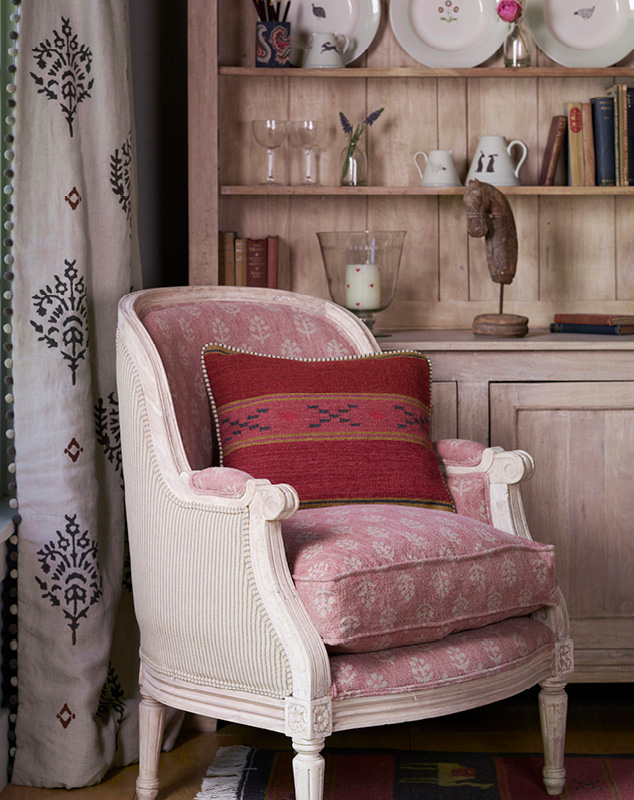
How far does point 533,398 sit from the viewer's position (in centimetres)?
227

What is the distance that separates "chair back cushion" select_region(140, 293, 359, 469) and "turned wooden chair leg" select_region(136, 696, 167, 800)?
0.46 metres

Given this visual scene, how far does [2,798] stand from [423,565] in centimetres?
97

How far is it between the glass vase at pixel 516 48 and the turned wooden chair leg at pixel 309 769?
187cm

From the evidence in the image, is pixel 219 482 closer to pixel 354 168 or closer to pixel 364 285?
pixel 364 285

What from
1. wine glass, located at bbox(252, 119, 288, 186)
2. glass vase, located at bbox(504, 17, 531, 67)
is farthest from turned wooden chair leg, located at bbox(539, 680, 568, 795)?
glass vase, located at bbox(504, 17, 531, 67)

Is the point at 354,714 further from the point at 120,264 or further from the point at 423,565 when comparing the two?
the point at 120,264

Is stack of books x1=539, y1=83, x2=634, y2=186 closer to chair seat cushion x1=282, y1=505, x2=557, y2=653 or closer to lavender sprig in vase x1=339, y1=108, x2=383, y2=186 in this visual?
lavender sprig in vase x1=339, y1=108, x2=383, y2=186

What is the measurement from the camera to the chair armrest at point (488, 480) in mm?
1864

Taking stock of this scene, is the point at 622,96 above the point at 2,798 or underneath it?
above

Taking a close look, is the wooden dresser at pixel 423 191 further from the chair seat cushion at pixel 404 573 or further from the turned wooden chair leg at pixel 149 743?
the turned wooden chair leg at pixel 149 743

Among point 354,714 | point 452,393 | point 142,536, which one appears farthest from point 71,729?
point 452,393

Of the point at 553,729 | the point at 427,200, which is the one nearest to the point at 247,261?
the point at 427,200

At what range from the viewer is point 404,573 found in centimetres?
152

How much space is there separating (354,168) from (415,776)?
1.52m
